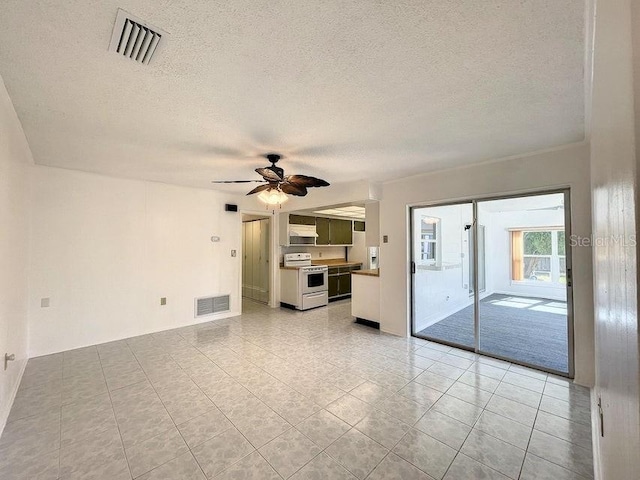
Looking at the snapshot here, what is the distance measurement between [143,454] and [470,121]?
343 centimetres

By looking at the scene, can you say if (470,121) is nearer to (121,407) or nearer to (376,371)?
(376,371)

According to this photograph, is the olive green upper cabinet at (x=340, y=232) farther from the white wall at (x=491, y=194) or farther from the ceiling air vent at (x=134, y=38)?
the ceiling air vent at (x=134, y=38)

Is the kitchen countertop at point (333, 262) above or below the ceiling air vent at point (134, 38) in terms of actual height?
below

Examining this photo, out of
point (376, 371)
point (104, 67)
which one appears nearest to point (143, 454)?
point (376, 371)

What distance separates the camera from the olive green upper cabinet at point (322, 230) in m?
6.60

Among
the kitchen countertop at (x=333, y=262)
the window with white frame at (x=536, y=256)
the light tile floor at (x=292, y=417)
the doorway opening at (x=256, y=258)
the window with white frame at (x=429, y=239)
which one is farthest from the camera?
the kitchen countertop at (x=333, y=262)

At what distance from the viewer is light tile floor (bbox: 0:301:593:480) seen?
1693 mm

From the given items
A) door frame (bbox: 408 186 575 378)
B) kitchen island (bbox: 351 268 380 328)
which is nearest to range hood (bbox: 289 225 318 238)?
kitchen island (bbox: 351 268 380 328)

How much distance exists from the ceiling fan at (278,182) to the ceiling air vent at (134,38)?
4.62 ft

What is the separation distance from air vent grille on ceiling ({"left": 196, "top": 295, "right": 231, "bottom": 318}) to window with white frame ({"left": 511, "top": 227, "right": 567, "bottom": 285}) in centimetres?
678

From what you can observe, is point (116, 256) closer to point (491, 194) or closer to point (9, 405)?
point (9, 405)

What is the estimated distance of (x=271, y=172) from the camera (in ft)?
9.40

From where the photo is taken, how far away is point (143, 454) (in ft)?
5.86

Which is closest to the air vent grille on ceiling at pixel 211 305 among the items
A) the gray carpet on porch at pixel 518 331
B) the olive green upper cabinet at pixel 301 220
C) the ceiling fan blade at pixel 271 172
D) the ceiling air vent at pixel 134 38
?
the olive green upper cabinet at pixel 301 220
